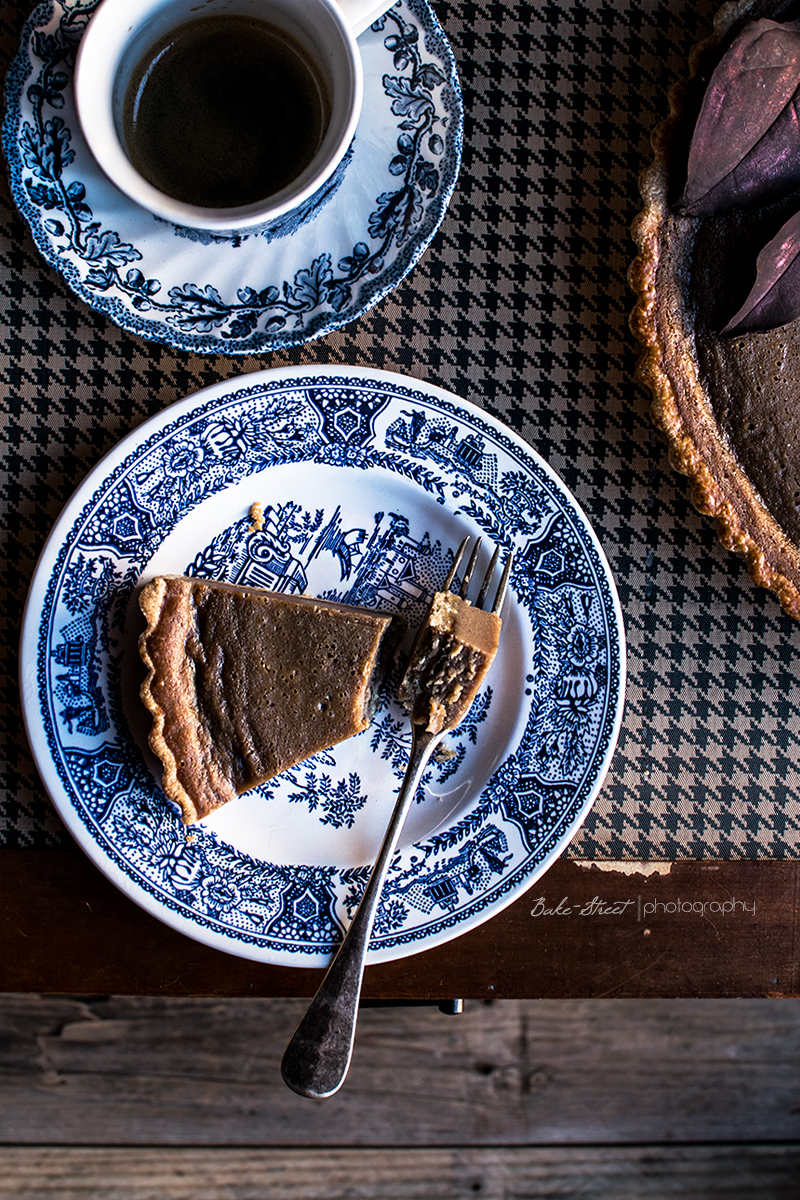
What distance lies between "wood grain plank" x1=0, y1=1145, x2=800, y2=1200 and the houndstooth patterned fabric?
972 millimetres

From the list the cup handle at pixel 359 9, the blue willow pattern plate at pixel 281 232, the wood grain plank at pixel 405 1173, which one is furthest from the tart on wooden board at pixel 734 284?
the wood grain plank at pixel 405 1173

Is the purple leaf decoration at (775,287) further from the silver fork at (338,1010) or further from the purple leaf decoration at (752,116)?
the silver fork at (338,1010)

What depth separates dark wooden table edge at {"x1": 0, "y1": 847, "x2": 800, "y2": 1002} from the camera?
135 cm

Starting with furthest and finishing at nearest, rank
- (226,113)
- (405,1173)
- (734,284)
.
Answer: (405,1173) → (734,284) → (226,113)

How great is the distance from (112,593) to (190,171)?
0.63 m

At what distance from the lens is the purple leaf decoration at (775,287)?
4.04ft

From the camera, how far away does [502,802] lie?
4.43ft

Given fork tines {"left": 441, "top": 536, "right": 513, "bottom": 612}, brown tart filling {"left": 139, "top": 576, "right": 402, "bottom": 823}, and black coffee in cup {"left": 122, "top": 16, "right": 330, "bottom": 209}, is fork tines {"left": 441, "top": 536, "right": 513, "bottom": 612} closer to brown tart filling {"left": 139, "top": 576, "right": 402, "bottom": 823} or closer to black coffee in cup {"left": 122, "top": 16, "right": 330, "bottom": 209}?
brown tart filling {"left": 139, "top": 576, "right": 402, "bottom": 823}

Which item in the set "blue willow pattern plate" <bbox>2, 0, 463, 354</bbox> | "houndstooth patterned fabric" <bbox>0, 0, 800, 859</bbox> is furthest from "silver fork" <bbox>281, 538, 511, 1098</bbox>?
"blue willow pattern plate" <bbox>2, 0, 463, 354</bbox>

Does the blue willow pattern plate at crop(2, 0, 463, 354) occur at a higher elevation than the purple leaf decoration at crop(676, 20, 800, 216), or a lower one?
lower

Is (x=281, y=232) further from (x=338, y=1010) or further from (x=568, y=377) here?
(x=338, y=1010)

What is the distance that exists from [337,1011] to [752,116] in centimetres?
147

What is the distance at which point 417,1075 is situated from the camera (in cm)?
190

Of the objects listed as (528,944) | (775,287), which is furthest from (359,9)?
(528,944)
